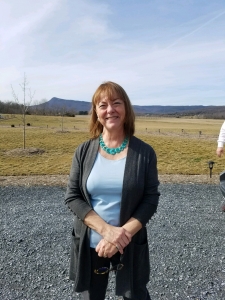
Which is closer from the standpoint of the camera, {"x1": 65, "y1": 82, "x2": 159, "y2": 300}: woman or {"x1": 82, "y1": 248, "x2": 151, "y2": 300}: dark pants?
{"x1": 65, "y1": 82, "x2": 159, "y2": 300}: woman

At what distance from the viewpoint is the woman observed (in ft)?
5.45

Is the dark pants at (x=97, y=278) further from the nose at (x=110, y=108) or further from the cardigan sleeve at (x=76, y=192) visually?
the nose at (x=110, y=108)

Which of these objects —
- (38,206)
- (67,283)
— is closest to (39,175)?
(38,206)

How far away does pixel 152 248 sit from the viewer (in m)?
3.73

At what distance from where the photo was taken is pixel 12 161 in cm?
1124

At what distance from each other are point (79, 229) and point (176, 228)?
2.98m

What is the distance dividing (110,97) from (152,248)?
8.97 ft

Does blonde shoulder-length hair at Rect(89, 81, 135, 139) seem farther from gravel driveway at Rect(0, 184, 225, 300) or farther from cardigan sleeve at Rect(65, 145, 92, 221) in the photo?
gravel driveway at Rect(0, 184, 225, 300)

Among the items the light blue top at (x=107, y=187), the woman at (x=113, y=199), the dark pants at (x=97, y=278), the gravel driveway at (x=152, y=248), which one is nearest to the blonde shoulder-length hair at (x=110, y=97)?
the woman at (x=113, y=199)

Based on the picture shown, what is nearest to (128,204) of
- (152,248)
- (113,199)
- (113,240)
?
(113,199)

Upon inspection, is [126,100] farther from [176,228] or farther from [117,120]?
[176,228]

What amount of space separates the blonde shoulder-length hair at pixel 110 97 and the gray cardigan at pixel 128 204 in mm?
96

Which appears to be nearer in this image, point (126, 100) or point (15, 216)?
point (126, 100)

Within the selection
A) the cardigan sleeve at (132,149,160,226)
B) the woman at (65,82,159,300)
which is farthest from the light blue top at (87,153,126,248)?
the cardigan sleeve at (132,149,160,226)
